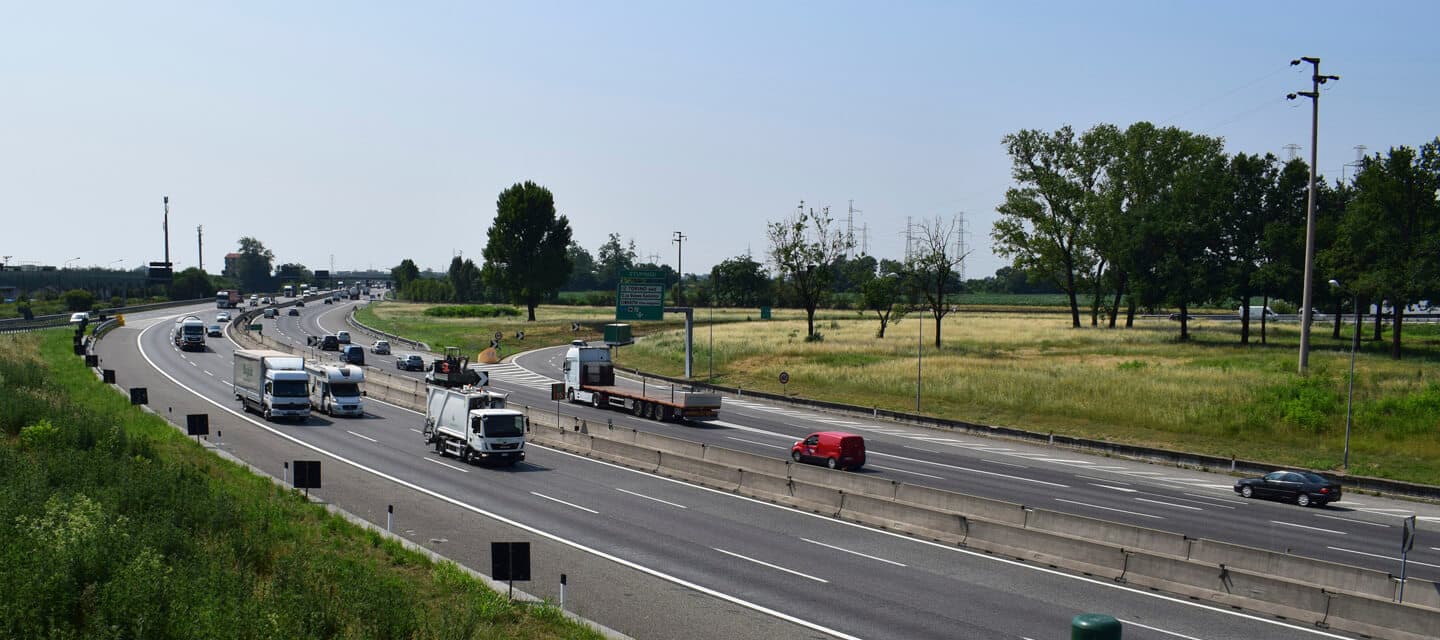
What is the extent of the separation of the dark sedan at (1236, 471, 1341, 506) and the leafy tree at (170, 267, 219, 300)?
183 metres

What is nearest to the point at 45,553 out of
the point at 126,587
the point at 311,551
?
the point at 126,587

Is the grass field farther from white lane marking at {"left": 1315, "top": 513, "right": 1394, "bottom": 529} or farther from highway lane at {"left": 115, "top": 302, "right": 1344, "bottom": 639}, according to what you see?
highway lane at {"left": 115, "top": 302, "right": 1344, "bottom": 639}

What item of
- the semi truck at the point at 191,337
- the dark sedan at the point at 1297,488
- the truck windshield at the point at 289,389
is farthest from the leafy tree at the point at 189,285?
the dark sedan at the point at 1297,488

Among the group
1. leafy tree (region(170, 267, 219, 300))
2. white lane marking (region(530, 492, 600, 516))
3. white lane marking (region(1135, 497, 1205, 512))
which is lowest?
white lane marking (region(1135, 497, 1205, 512))

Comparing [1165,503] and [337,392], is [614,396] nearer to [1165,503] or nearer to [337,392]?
[337,392]

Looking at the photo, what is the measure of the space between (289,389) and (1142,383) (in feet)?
157

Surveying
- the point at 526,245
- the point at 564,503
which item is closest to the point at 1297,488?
the point at 564,503

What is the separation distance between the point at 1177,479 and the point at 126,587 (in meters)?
38.4

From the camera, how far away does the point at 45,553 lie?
1551cm

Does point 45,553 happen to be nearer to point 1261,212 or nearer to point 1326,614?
point 1326,614

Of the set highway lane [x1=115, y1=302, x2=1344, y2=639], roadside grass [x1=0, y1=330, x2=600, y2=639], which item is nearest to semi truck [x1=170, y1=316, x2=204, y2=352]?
highway lane [x1=115, y1=302, x2=1344, y2=639]

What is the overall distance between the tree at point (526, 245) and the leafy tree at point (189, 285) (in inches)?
3104

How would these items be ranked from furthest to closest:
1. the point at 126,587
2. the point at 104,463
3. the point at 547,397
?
the point at 547,397 → the point at 104,463 → the point at 126,587

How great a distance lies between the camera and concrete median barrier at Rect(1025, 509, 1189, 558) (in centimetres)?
2272
